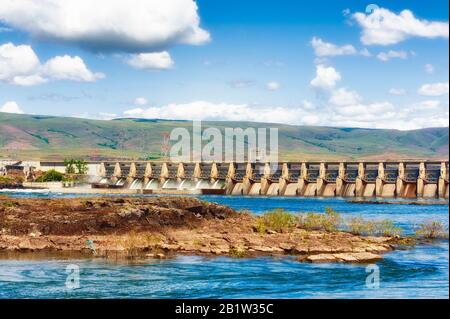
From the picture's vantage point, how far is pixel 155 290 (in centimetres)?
3584

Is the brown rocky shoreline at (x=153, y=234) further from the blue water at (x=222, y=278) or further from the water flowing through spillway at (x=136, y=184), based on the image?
the water flowing through spillway at (x=136, y=184)

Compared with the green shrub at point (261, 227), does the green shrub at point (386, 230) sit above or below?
below

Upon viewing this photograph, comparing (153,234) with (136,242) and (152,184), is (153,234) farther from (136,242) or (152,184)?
(152,184)

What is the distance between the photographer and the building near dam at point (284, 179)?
502ft

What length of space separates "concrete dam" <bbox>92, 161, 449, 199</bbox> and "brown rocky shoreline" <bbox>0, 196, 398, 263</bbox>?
95.0 meters

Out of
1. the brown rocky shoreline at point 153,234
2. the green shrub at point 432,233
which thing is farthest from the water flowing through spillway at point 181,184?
A: the green shrub at point 432,233

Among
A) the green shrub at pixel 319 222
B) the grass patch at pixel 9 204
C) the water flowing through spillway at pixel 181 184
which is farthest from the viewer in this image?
the water flowing through spillway at pixel 181 184

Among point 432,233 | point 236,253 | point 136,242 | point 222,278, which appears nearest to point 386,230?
point 432,233

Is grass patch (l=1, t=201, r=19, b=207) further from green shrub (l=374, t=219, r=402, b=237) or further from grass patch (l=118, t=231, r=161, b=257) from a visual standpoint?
green shrub (l=374, t=219, r=402, b=237)

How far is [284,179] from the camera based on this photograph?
164 metres

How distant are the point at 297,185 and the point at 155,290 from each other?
129505 mm

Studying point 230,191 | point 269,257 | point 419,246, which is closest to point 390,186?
point 230,191

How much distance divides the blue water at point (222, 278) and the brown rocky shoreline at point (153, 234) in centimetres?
310

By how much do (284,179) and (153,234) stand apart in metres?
111
